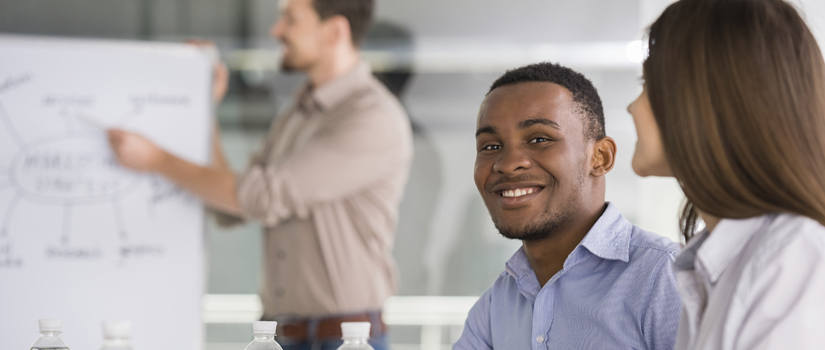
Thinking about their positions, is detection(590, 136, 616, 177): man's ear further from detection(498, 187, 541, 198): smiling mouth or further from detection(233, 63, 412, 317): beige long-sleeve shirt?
detection(233, 63, 412, 317): beige long-sleeve shirt

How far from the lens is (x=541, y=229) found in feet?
4.71

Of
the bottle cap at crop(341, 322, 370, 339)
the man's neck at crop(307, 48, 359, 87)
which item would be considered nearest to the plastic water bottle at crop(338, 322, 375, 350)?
the bottle cap at crop(341, 322, 370, 339)

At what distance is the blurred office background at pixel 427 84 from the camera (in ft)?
11.6

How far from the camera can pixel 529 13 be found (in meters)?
3.54

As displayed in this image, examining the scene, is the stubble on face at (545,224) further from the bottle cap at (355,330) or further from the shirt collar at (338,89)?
the shirt collar at (338,89)

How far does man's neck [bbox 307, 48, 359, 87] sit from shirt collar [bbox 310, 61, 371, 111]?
0.05 metres

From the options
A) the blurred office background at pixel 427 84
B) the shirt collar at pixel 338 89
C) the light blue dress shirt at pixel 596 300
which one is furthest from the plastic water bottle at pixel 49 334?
the blurred office background at pixel 427 84

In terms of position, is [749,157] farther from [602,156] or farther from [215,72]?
[215,72]

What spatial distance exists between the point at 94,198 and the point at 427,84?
146cm

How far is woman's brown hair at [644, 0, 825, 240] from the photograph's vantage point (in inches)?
36.7

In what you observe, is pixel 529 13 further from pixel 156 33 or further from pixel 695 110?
pixel 695 110

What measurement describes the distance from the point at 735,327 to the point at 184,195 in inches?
75.2

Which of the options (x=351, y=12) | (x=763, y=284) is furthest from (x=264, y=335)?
(x=351, y=12)

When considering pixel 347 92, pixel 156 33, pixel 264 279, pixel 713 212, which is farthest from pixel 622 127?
pixel 713 212
